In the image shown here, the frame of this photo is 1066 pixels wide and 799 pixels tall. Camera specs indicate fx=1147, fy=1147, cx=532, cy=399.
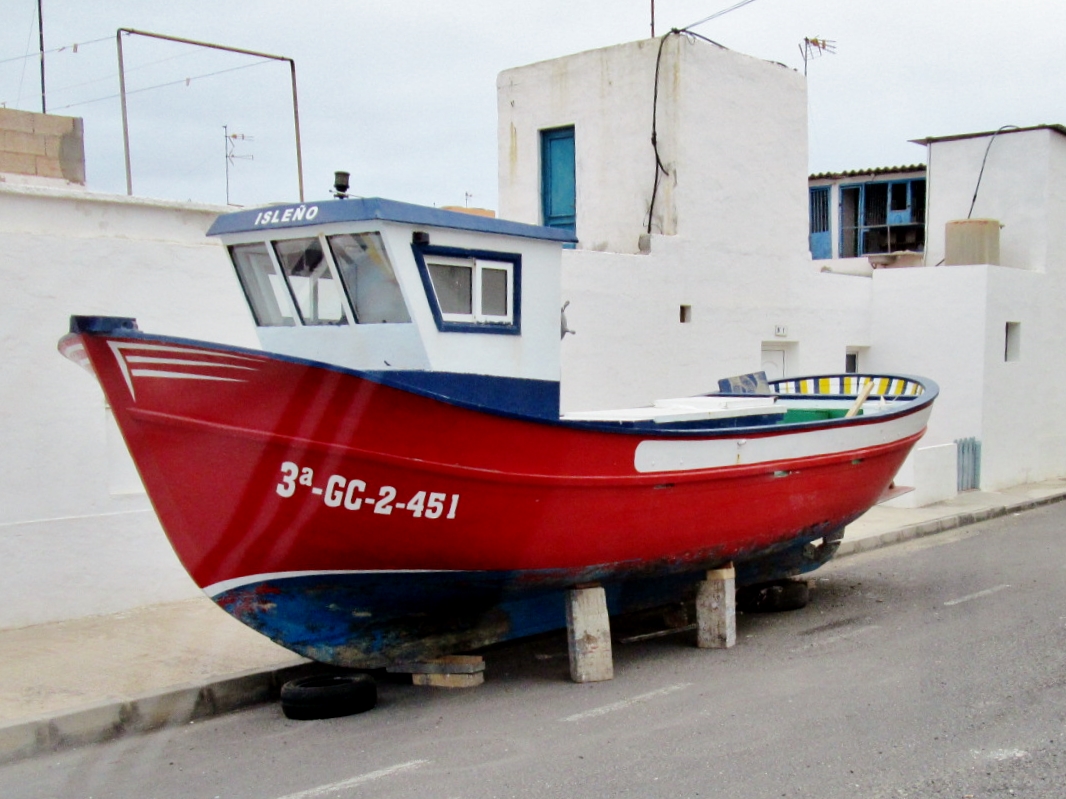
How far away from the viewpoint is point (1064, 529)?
1358 cm

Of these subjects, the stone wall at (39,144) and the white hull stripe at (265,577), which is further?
Answer: the stone wall at (39,144)

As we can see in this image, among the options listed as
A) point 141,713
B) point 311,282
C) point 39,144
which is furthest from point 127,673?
point 39,144

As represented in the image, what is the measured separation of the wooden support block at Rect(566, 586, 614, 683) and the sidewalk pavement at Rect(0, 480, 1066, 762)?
1.66m

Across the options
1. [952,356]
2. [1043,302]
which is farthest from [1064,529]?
[1043,302]

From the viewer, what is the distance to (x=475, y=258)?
22.8 ft

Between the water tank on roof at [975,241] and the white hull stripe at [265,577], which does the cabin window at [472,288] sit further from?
the water tank on roof at [975,241]

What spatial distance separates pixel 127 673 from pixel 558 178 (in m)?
9.71

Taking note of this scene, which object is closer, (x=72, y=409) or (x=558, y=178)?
(x=72, y=409)

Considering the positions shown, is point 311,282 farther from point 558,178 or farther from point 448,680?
point 558,178

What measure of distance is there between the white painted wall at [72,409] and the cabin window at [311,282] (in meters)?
0.93

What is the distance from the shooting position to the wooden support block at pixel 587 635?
7043 millimetres

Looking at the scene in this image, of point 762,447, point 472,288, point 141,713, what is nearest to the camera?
point 141,713

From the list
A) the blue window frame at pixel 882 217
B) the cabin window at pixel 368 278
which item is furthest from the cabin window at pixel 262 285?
the blue window frame at pixel 882 217

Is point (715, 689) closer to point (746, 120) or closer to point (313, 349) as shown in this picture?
point (313, 349)
